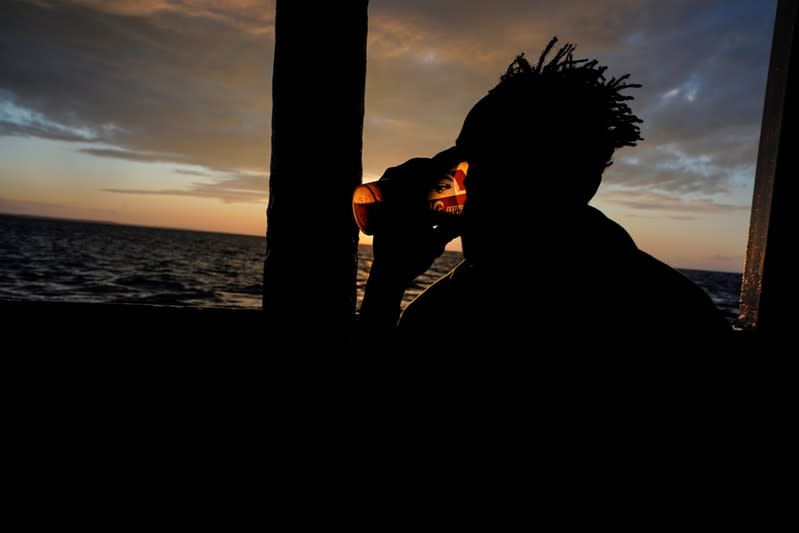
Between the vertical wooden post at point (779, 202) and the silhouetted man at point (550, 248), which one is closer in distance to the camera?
the silhouetted man at point (550, 248)

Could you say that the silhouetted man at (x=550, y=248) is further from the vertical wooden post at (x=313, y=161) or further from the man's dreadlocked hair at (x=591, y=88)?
the vertical wooden post at (x=313, y=161)

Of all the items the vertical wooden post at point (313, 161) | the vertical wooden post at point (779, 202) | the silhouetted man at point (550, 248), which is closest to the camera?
the silhouetted man at point (550, 248)

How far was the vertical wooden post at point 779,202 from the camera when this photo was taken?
246cm

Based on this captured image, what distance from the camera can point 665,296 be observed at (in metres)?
0.60

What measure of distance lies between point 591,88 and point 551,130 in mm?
152

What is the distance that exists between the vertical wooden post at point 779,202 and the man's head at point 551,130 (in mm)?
2478

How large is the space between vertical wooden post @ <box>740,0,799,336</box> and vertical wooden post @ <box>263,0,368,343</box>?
2.54m

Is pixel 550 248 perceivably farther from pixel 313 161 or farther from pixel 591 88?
pixel 313 161

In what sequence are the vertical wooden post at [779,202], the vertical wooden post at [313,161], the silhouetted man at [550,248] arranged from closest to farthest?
the silhouetted man at [550,248] < the vertical wooden post at [313,161] < the vertical wooden post at [779,202]

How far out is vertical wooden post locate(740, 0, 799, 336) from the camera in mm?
2461

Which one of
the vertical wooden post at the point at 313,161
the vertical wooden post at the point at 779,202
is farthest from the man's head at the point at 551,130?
the vertical wooden post at the point at 779,202

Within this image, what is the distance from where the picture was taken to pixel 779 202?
2.47m

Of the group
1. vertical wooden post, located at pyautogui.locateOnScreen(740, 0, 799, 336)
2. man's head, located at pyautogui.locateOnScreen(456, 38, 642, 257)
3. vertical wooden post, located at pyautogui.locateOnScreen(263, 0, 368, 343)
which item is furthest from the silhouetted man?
vertical wooden post, located at pyautogui.locateOnScreen(740, 0, 799, 336)

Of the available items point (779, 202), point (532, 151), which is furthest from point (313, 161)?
point (779, 202)
